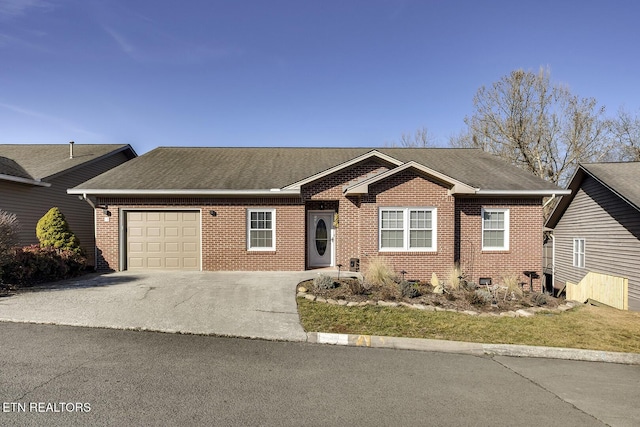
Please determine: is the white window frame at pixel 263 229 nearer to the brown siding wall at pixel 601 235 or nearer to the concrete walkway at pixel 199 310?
the concrete walkway at pixel 199 310

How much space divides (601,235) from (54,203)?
23509 millimetres

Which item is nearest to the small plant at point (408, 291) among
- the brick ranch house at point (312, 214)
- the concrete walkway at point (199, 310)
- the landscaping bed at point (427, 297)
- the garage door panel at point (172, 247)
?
the landscaping bed at point (427, 297)

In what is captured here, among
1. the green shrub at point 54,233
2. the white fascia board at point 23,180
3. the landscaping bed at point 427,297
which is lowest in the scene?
the landscaping bed at point 427,297

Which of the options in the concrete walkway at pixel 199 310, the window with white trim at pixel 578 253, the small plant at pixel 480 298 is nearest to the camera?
the concrete walkway at pixel 199 310

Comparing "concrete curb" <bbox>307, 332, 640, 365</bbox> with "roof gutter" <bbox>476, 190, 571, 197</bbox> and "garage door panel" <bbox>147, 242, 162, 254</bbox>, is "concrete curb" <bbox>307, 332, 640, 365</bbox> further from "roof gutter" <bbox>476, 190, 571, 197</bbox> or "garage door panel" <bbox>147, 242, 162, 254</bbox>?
"garage door panel" <bbox>147, 242, 162, 254</bbox>

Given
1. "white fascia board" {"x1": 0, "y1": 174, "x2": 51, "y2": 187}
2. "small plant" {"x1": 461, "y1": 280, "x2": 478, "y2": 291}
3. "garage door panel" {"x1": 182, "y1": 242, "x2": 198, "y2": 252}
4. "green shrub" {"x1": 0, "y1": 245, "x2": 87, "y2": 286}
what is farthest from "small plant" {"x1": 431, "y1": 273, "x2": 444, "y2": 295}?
"white fascia board" {"x1": 0, "y1": 174, "x2": 51, "y2": 187}

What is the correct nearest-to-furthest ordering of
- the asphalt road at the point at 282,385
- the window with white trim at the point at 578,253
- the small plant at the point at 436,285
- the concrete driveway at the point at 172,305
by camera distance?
1. the asphalt road at the point at 282,385
2. the concrete driveway at the point at 172,305
3. the small plant at the point at 436,285
4. the window with white trim at the point at 578,253

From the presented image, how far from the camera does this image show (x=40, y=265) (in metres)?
10.9

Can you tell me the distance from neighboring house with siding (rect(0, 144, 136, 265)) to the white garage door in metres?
1.81

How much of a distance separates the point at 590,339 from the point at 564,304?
3048 millimetres

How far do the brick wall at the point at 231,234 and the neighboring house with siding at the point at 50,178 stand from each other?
129cm

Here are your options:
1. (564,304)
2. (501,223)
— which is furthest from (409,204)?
(564,304)

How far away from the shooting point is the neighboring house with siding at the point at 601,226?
530 inches

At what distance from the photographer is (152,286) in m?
10.4
